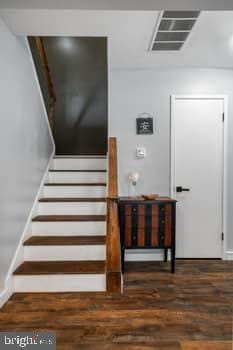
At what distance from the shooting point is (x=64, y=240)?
10.7 feet

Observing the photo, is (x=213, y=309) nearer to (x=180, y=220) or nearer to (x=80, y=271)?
(x=80, y=271)

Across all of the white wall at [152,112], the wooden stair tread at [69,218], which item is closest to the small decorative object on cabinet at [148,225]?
the wooden stair tread at [69,218]

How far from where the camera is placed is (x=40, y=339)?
187 cm

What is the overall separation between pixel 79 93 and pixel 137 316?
14.1ft

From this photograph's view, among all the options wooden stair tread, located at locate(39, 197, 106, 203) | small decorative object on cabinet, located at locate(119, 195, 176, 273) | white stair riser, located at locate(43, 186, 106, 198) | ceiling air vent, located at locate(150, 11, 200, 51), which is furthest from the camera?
white stair riser, located at locate(43, 186, 106, 198)

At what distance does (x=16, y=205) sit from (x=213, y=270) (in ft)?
8.13

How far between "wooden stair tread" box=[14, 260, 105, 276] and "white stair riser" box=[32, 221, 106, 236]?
0.40m

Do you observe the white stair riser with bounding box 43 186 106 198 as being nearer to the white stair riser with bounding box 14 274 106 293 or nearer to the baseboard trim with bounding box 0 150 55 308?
the baseboard trim with bounding box 0 150 55 308

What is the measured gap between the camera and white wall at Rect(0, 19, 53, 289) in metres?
2.70

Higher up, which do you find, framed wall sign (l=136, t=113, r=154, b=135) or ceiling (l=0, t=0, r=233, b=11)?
ceiling (l=0, t=0, r=233, b=11)

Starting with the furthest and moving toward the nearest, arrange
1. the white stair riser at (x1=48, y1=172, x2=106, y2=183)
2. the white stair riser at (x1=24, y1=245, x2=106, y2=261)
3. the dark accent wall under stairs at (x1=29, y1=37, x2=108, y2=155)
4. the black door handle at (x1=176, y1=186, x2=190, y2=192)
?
the dark accent wall under stairs at (x1=29, y1=37, x2=108, y2=155), the white stair riser at (x1=48, y1=172, x2=106, y2=183), the black door handle at (x1=176, y1=186, x2=190, y2=192), the white stair riser at (x1=24, y1=245, x2=106, y2=261)

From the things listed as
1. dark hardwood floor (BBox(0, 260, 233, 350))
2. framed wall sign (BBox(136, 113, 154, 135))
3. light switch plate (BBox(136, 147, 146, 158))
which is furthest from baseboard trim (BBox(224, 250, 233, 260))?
framed wall sign (BBox(136, 113, 154, 135))

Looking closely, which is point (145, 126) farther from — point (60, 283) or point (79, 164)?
point (60, 283)

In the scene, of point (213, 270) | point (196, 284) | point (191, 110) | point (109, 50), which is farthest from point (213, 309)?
point (109, 50)
